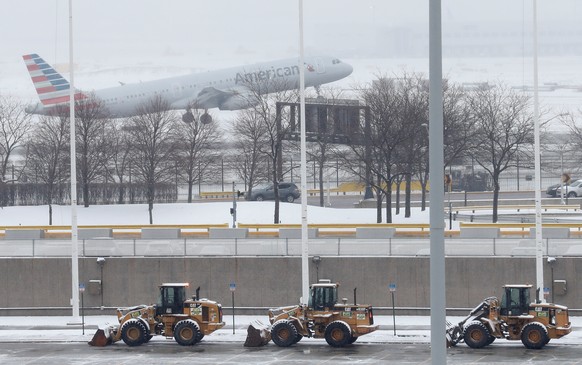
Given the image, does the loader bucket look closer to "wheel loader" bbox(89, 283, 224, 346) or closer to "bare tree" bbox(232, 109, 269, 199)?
"wheel loader" bbox(89, 283, 224, 346)

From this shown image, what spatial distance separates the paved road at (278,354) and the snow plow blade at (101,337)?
254 mm

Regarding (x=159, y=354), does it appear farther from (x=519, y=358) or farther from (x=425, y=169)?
(x=425, y=169)

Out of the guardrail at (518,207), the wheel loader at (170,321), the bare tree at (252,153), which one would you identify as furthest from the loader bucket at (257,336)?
the bare tree at (252,153)

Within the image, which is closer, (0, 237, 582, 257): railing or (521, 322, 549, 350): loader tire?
(521, 322, 549, 350): loader tire

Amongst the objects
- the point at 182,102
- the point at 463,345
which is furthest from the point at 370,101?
the point at 182,102

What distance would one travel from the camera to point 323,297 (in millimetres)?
33031

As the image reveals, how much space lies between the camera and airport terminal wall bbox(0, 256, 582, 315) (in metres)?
38.8

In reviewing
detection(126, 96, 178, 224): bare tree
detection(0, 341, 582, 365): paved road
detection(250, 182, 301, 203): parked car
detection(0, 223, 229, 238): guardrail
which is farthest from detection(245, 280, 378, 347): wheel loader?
detection(250, 182, 301, 203): parked car

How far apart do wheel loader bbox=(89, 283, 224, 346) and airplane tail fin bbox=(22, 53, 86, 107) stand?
195ft

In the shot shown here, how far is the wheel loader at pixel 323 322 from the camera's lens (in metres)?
32.6

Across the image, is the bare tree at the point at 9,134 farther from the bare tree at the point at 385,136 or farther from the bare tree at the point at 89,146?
the bare tree at the point at 385,136

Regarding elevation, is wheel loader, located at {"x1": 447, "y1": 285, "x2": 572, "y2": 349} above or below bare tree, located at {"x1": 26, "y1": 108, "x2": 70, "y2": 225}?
below

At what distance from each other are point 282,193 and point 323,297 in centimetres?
4070

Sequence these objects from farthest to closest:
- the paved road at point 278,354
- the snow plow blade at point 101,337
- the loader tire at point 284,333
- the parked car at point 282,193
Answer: the parked car at point 282,193 < the snow plow blade at point 101,337 < the loader tire at point 284,333 < the paved road at point 278,354
